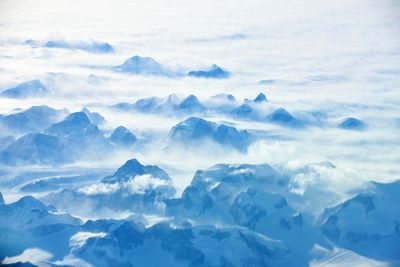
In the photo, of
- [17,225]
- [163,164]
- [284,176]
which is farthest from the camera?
[163,164]

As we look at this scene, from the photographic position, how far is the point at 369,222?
561 feet

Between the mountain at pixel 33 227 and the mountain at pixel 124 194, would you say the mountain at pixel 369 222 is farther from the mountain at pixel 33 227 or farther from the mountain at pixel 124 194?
the mountain at pixel 33 227

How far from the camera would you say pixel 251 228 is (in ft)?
549

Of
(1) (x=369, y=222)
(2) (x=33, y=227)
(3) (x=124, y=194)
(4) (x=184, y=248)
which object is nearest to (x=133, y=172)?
(3) (x=124, y=194)

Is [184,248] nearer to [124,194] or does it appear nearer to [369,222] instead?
[124,194]

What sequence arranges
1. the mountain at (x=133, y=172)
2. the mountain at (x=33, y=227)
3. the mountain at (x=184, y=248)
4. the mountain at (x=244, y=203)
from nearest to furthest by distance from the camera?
the mountain at (x=33, y=227), the mountain at (x=184, y=248), the mountain at (x=244, y=203), the mountain at (x=133, y=172)

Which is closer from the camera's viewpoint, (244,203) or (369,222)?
(244,203)

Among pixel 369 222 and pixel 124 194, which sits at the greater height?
pixel 124 194

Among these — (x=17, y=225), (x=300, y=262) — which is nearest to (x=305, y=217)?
(x=300, y=262)

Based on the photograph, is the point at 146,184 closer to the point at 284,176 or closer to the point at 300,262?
the point at 284,176

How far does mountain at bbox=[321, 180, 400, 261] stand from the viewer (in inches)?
6334

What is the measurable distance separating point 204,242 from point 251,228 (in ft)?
40.3

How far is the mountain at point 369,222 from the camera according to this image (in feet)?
528

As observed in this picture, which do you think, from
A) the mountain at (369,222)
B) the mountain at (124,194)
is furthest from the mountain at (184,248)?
the mountain at (369,222)
